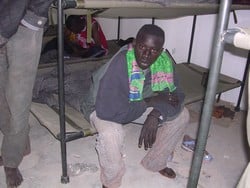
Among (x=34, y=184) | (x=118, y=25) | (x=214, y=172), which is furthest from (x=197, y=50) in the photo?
(x=34, y=184)

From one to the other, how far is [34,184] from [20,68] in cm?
64

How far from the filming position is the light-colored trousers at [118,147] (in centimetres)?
142

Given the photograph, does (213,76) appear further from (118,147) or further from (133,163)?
(133,163)

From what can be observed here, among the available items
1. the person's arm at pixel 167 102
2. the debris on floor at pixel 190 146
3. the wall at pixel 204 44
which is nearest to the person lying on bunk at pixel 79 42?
the wall at pixel 204 44

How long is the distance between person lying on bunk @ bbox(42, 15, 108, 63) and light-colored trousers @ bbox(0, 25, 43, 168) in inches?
56.3

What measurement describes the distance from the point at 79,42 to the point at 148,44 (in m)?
1.55

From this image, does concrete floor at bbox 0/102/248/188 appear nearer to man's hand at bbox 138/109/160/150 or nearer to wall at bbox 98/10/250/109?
man's hand at bbox 138/109/160/150

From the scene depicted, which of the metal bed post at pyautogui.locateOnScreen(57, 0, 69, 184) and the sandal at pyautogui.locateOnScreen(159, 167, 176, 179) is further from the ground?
the metal bed post at pyautogui.locateOnScreen(57, 0, 69, 184)

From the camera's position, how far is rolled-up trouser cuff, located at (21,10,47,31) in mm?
1204

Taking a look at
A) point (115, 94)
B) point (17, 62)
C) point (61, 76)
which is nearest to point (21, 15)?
point (17, 62)

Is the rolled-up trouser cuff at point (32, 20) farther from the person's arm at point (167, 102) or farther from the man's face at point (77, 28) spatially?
the man's face at point (77, 28)

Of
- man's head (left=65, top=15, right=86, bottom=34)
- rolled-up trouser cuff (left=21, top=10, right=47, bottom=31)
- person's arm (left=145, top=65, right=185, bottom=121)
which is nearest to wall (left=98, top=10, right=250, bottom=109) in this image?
man's head (left=65, top=15, right=86, bottom=34)

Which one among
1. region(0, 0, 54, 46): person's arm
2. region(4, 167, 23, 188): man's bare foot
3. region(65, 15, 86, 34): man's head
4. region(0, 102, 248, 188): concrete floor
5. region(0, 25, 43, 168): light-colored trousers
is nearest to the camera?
region(0, 0, 54, 46): person's arm

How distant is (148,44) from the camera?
4.73 ft
